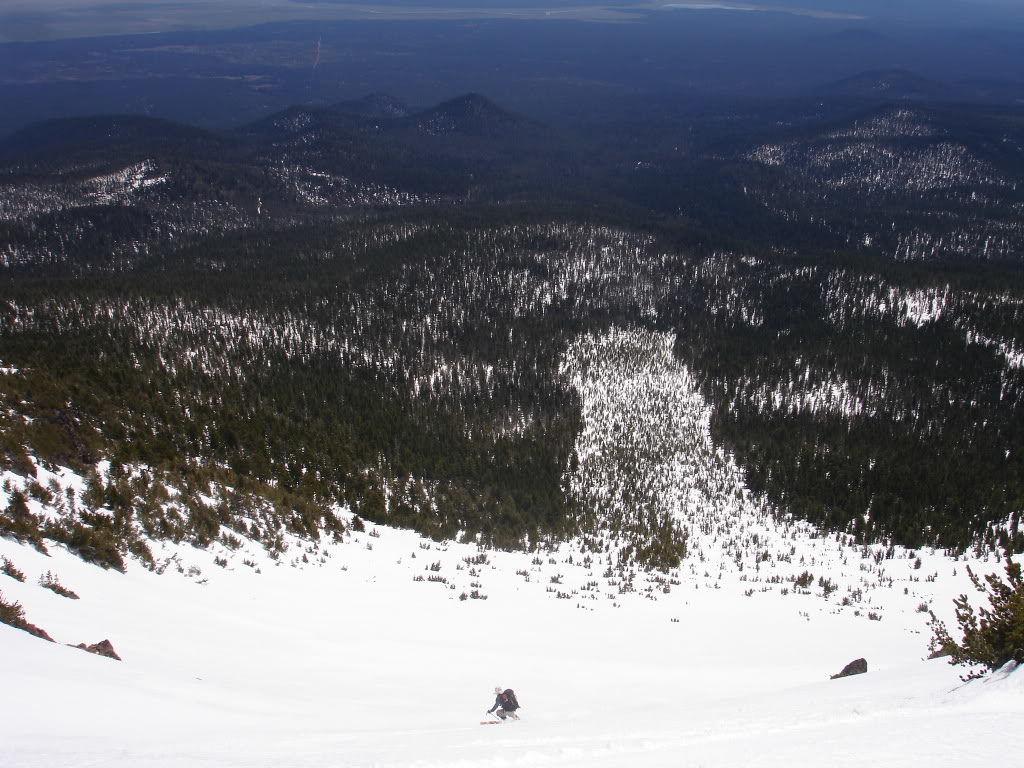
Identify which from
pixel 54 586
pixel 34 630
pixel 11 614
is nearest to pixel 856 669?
pixel 34 630

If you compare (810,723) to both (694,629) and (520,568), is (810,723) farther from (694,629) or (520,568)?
(520,568)

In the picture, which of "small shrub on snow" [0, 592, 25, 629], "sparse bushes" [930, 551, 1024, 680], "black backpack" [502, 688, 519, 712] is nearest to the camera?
"sparse bushes" [930, 551, 1024, 680]

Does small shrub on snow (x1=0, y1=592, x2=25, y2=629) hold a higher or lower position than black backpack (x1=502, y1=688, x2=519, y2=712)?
higher

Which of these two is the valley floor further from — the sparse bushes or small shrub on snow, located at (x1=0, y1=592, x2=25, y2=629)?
small shrub on snow, located at (x1=0, y1=592, x2=25, y2=629)

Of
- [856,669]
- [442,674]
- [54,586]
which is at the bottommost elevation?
[442,674]

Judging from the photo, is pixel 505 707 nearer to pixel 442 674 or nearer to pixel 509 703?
pixel 509 703

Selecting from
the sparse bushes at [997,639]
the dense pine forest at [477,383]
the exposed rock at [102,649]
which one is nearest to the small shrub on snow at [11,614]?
the exposed rock at [102,649]

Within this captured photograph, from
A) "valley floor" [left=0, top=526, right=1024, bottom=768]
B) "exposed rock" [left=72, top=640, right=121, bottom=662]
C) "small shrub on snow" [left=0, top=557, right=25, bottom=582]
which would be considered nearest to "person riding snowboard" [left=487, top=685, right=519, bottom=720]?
"valley floor" [left=0, top=526, right=1024, bottom=768]
